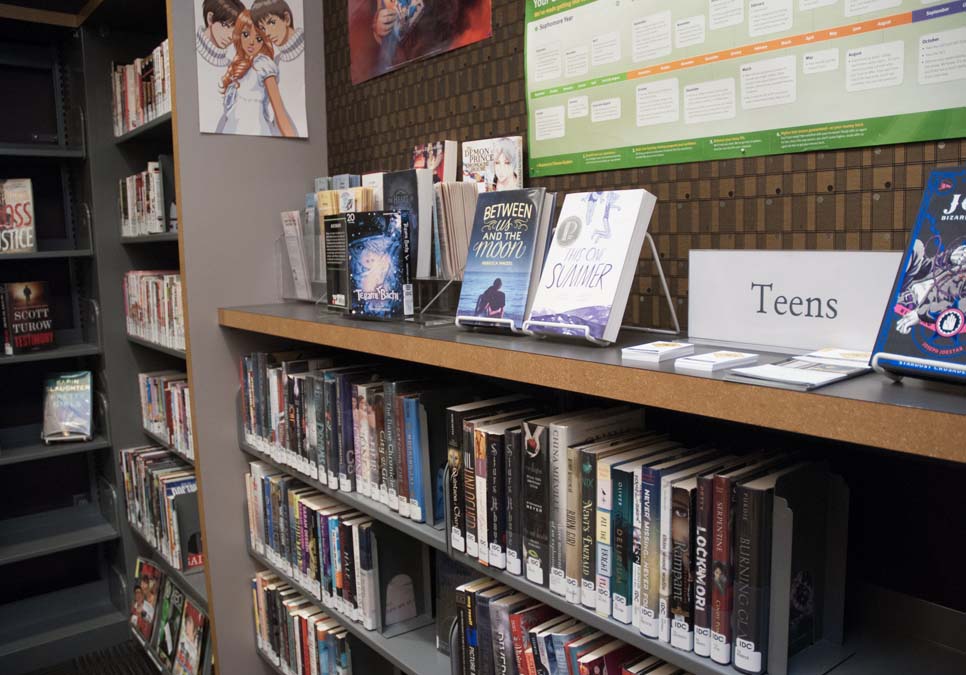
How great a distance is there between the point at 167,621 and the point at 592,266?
2.54 meters

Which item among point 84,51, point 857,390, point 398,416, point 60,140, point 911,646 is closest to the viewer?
point 857,390

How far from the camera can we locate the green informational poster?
111cm

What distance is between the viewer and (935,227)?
2.92 feet

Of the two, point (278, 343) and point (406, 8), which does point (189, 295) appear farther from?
point (406, 8)

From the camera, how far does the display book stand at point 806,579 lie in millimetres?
968

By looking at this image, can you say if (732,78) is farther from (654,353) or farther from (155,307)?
(155,307)

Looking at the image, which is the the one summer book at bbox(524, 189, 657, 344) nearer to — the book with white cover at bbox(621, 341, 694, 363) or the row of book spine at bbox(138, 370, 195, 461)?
the book with white cover at bbox(621, 341, 694, 363)

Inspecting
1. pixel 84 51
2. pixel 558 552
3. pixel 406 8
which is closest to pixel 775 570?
pixel 558 552

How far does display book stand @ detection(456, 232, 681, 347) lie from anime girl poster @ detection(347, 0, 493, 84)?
80cm

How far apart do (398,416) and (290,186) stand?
3.71 ft

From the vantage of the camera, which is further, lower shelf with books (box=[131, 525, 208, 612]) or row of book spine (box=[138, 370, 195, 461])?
row of book spine (box=[138, 370, 195, 461])

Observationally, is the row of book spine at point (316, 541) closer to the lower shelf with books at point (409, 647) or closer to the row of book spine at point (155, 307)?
the lower shelf with books at point (409, 647)

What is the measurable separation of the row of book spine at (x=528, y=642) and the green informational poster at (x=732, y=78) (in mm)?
886

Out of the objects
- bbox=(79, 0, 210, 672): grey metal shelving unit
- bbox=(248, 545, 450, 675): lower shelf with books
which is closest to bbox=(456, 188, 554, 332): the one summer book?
bbox=(248, 545, 450, 675): lower shelf with books
